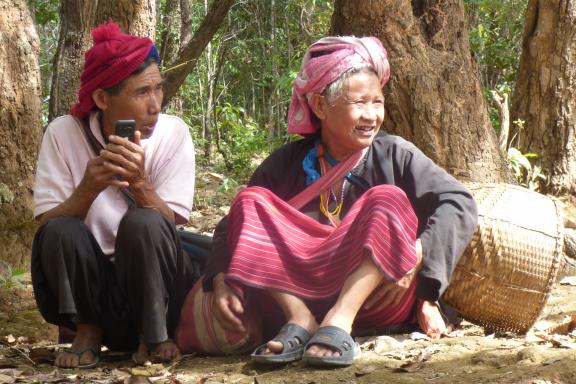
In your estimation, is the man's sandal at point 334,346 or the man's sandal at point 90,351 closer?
the man's sandal at point 334,346

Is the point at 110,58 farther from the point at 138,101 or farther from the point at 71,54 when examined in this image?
the point at 71,54

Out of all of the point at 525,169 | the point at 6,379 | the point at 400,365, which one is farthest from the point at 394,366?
the point at 525,169

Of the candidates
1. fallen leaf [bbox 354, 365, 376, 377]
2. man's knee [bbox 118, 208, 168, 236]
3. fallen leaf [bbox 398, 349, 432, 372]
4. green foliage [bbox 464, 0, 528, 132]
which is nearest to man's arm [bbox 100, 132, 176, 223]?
man's knee [bbox 118, 208, 168, 236]

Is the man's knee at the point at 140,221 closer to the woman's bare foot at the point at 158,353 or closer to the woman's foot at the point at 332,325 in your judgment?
the woman's bare foot at the point at 158,353

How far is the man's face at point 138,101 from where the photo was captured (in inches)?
145

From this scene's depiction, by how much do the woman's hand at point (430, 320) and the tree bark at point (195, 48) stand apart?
321cm

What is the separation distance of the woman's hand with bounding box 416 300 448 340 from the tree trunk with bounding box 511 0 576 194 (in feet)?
12.8

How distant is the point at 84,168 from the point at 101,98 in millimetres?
331

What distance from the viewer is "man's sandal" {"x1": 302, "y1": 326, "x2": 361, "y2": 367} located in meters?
3.06

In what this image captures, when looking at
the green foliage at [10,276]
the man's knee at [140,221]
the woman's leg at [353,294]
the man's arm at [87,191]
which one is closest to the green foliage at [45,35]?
the green foliage at [10,276]

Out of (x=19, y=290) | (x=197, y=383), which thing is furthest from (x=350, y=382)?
(x=19, y=290)

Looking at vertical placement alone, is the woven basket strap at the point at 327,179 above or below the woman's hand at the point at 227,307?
above

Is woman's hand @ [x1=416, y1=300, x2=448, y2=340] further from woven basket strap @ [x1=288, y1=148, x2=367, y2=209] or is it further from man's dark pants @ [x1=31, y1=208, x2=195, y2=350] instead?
man's dark pants @ [x1=31, y1=208, x2=195, y2=350]

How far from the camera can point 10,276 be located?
458 cm
